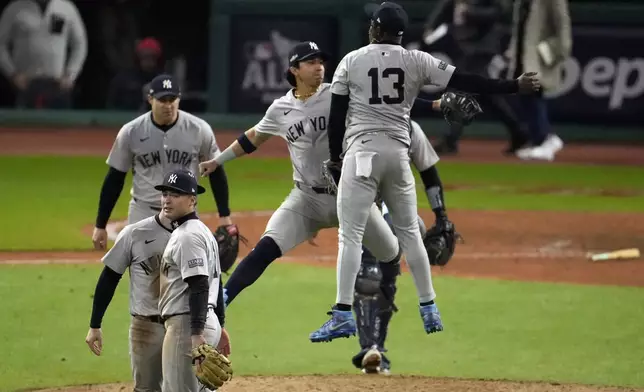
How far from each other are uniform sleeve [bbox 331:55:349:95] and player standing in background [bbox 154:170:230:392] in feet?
5.24

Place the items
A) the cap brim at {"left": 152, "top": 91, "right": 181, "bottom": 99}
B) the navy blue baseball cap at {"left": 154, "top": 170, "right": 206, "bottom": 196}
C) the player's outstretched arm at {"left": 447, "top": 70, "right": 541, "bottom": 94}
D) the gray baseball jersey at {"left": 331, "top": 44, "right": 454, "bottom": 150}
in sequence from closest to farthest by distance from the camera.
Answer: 1. the navy blue baseball cap at {"left": 154, "top": 170, "right": 206, "bottom": 196}
2. the player's outstretched arm at {"left": 447, "top": 70, "right": 541, "bottom": 94}
3. the gray baseball jersey at {"left": 331, "top": 44, "right": 454, "bottom": 150}
4. the cap brim at {"left": 152, "top": 91, "right": 181, "bottom": 99}

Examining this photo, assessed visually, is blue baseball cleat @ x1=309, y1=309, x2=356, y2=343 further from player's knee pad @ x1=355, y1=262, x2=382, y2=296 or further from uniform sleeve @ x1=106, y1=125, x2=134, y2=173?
uniform sleeve @ x1=106, y1=125, x2=134, y2=173

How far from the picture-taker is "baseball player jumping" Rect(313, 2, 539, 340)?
27.2 ft

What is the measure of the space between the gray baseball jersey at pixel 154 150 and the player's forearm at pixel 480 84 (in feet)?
6.05

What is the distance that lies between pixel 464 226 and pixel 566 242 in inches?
45.9

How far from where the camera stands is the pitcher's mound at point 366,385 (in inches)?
340

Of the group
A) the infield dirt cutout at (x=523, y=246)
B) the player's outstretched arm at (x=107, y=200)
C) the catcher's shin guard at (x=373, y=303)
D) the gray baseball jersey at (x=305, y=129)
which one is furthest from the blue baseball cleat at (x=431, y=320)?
the infield dirt cutout at (x=523, y=246)

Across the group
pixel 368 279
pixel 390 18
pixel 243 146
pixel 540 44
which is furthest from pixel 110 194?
pixel 540 44

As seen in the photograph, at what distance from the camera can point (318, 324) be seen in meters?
10.8

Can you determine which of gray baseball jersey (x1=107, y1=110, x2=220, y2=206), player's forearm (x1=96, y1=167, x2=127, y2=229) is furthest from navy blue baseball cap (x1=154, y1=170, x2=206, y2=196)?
player's forearm (x1=96, y1=167, x2=127, y2=229)

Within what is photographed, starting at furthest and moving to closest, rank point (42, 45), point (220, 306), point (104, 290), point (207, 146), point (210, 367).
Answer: point (42, 45) < point (207, 146) < point (220, 306) < point (104, 290) < point (210, 367)

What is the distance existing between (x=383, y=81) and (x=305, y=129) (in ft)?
2.92

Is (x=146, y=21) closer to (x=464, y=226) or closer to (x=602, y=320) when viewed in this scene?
(x=464, y=226)

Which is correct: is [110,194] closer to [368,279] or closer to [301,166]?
[301,166]
